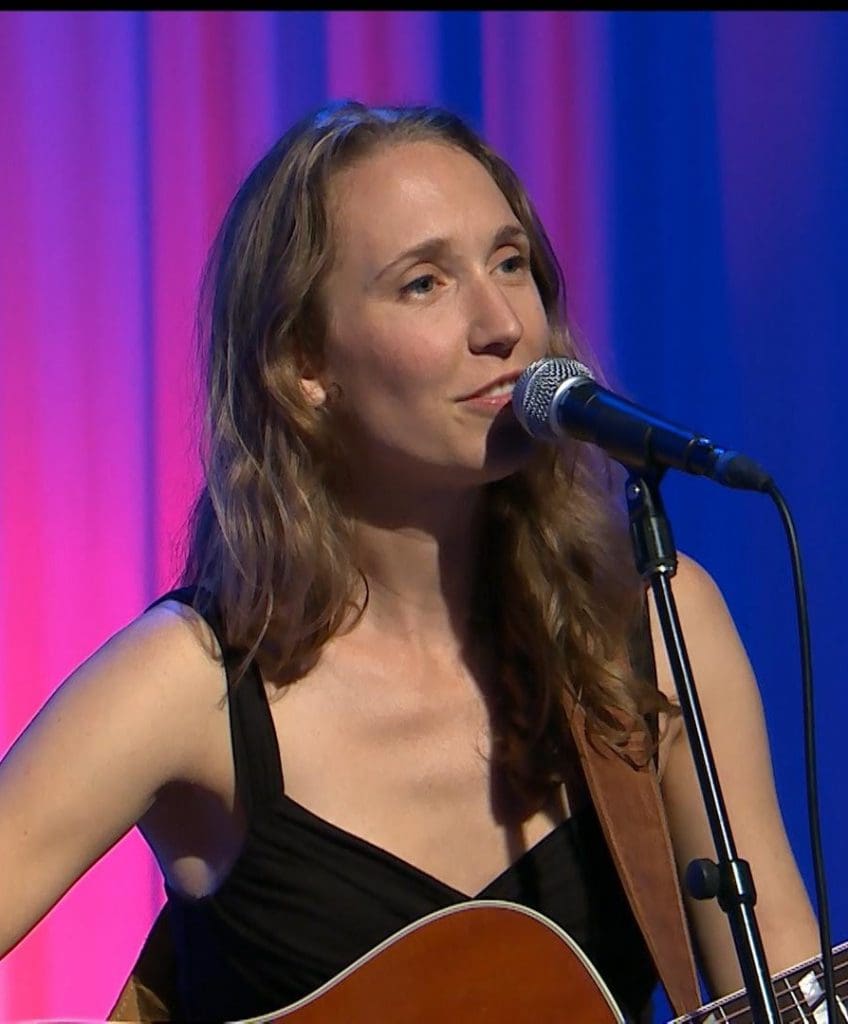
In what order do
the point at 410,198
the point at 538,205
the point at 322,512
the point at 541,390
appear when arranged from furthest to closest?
the point at 538,205
the point at 322,512
the point at 410,198
the point at 541,390

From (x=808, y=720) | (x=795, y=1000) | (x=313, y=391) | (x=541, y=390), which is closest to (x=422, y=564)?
(x=313, y=391)

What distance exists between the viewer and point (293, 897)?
1.77m

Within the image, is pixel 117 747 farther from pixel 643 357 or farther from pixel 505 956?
pixel 643 357

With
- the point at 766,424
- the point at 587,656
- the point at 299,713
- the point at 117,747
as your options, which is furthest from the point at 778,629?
the point at 117,747

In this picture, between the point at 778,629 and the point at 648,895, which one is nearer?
the point at 648,895

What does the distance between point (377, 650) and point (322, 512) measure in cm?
16

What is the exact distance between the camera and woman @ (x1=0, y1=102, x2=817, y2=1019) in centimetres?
172

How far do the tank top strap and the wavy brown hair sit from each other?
0.03 m

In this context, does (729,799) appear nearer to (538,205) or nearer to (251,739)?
(251,739)

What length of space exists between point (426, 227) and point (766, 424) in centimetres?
93

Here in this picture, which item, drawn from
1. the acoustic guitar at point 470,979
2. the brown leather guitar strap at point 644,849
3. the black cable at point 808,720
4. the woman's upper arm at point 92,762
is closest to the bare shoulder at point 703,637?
the brown leather guitar strap at point 644,849

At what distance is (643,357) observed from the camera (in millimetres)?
2496

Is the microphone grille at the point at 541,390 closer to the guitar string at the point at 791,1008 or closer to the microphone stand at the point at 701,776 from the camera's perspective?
the microphone stand at the point at 701,776

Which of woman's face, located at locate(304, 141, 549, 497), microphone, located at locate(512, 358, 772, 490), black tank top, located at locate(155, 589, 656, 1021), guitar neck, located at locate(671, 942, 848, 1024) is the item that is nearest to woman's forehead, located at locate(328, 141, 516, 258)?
woman's face, located at locate(304, 141, 549, 497)
